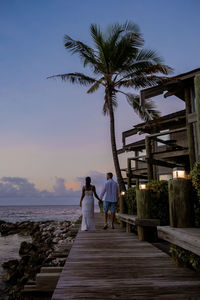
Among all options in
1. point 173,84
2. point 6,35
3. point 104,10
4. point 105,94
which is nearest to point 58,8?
point 104,10

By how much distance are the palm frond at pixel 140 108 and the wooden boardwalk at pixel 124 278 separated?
12.3 m

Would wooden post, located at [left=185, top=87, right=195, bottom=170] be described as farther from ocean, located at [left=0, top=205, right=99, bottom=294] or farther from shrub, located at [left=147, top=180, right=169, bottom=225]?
ocean, located at [left=0, top=205, right=99, bottom=294]

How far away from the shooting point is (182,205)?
3.99 m

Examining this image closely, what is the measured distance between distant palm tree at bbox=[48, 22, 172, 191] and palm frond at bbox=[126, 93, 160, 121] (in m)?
0.64

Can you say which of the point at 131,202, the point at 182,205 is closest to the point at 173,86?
the point at 131,202

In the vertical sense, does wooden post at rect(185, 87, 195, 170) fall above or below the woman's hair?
above

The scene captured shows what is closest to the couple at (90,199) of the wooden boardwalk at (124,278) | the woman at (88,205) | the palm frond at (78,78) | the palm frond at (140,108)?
the woman at (88,205)

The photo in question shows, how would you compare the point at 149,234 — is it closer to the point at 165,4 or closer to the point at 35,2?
the point at 165,4

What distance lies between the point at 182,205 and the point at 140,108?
13089 millimetres

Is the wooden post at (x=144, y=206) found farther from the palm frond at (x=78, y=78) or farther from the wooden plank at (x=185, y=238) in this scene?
the palm frond at (x=78, y=78)

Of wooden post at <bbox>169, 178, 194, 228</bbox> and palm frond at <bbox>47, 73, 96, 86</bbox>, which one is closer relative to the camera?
wooden post at <bbox>169, 178, 194, 228</bbox>

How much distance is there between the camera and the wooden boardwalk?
9.79 feet

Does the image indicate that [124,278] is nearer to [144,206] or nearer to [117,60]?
[144,206]

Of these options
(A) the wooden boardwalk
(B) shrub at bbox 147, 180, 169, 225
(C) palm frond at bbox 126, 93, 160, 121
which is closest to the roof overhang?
(C) palm frond at bbox 126, 93, 160, 121
